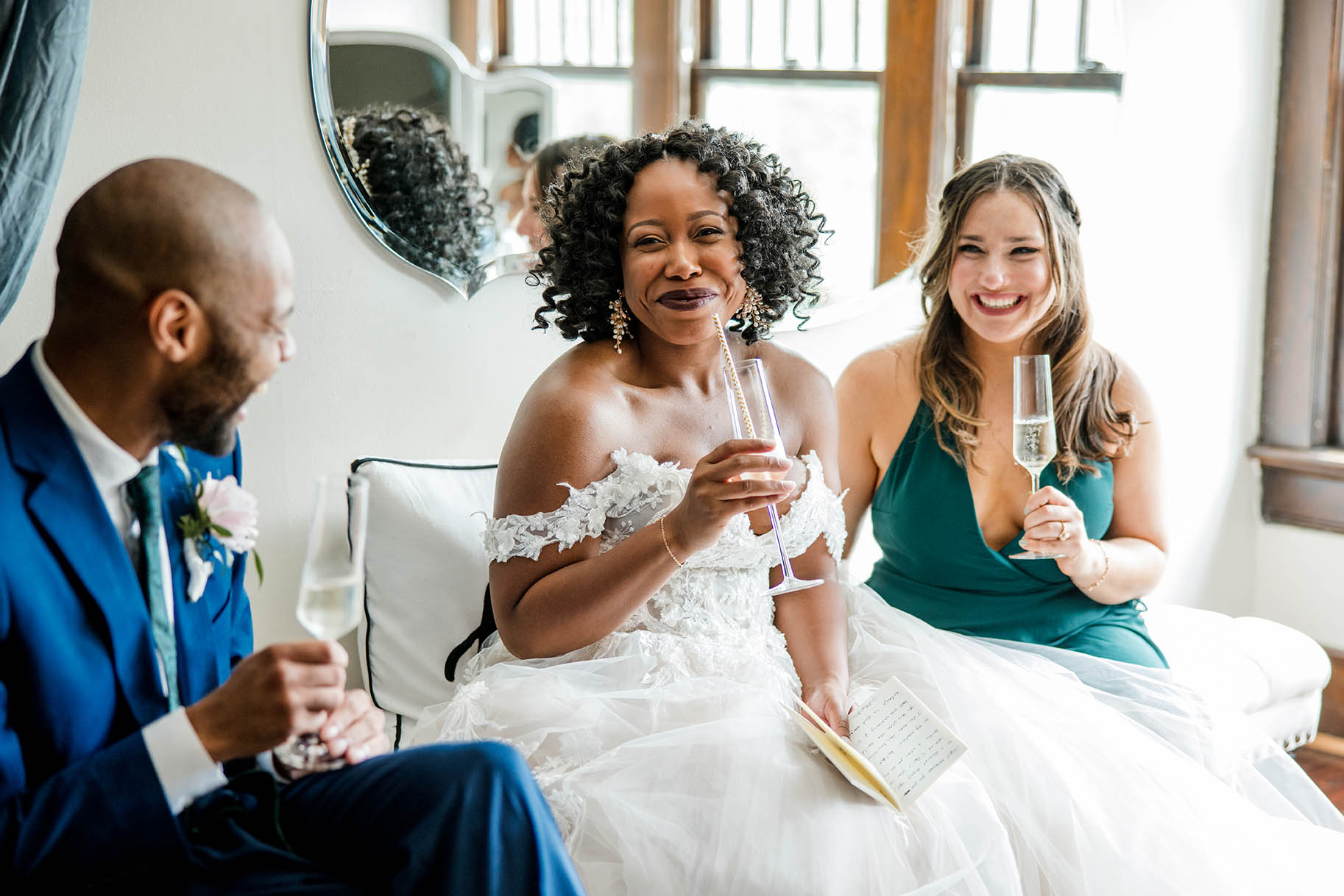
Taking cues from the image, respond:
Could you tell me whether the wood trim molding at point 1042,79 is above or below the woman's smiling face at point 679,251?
above

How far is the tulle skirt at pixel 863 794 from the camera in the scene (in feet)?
5.04

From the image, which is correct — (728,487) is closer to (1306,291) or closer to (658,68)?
(658,68)

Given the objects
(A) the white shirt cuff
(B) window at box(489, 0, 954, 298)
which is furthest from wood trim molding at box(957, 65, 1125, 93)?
(A) the white shirt cuff

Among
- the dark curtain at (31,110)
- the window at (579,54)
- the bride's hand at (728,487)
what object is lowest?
the bride's hand at (728,487)

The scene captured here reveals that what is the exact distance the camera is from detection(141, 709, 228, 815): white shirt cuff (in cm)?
120

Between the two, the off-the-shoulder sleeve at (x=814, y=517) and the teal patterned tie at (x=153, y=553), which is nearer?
the teal patterned tie at (x=153, y=553)

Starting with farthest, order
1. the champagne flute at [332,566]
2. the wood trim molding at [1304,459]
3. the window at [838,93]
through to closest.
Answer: the wood trim molding at [1304,459] → the window at [838,93] → the champagne flute at [332,566]

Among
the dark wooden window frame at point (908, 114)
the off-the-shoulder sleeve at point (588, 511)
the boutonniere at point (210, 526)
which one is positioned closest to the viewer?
the boutonniere at point (210, 526)

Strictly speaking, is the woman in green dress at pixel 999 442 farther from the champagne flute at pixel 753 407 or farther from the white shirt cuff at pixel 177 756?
the white shirt cuff at pixel 177 756

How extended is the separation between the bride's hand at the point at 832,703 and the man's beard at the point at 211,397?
0.99 meters

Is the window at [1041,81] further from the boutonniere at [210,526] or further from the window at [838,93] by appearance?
the boutonniere at [210,526]

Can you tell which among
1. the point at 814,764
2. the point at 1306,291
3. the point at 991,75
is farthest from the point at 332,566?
the point at 1306,291

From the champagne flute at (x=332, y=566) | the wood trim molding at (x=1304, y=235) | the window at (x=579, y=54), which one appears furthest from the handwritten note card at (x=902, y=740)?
the wood trim molding at (x=1304, y=235)

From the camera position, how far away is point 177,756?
1.20 meters
